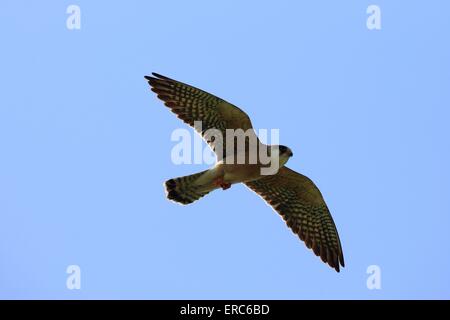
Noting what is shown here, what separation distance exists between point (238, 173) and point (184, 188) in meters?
0.81

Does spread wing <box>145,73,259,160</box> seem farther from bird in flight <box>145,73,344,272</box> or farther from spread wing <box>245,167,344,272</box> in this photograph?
spread wing <box>245,167,344,272</box>

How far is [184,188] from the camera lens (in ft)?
37.8

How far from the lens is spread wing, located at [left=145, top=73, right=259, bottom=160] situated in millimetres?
11680

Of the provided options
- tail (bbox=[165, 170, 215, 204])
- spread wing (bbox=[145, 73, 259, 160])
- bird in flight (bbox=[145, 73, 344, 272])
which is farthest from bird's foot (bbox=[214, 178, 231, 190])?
spread wing (bbox=[145, 73, 259, 160])

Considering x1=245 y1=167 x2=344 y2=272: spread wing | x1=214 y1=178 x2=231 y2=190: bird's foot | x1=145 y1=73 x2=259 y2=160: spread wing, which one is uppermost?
x1=145 y1=73 x2=259 y2=160: spread wing

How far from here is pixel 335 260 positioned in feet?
41.6

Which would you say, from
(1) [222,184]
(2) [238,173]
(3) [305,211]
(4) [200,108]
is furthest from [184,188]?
(3) [305,211]

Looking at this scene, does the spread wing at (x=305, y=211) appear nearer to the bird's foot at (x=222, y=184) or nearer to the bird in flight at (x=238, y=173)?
the bird in flight at (x=238, y=173)

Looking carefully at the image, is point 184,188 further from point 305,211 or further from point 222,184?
point 305,211

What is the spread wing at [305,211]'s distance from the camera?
41.4 ft

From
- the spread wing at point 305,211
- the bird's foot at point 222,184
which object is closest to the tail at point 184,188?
the bird's foot at point 222,184

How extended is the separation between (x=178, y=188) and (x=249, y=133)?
127cm
